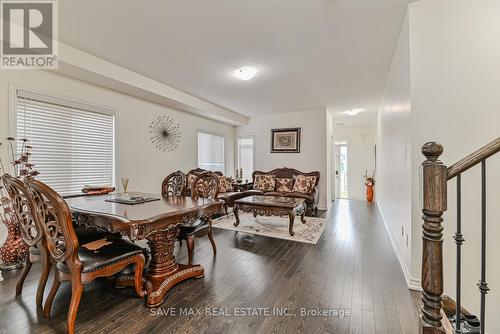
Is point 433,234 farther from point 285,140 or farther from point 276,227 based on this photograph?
point 285,140

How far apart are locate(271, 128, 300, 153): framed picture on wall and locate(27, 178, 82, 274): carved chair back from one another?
5293 mm

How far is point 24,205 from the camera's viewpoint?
173cm

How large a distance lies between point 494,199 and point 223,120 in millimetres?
5387

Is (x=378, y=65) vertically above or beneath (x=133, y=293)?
above

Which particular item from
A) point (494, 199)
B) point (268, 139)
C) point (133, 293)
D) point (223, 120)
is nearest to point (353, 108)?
point (268, 139)

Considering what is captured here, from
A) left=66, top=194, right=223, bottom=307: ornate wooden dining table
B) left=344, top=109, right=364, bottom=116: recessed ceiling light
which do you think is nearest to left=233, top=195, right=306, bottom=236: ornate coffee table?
left=66, top=194, right=223, bottom=307: ornate wooden dining table

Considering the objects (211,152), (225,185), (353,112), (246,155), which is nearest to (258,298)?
(225,185)

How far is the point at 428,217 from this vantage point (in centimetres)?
104

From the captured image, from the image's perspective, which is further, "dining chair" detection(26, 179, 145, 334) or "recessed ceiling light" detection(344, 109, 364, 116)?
"recessed ceiling light" detection(344, 109, 364, 116)

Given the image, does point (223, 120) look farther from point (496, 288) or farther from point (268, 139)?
point (496, 288)

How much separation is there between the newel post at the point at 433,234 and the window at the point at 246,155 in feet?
19.3

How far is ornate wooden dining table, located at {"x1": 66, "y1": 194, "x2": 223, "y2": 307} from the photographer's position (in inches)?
64.6

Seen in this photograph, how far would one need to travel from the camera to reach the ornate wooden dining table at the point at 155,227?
5.39 ft

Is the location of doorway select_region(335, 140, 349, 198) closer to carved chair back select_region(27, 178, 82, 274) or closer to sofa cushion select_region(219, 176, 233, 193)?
sofa cushion select_region(219, 176, 233, 193)
